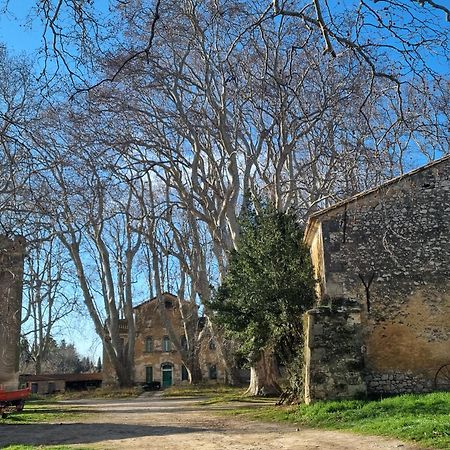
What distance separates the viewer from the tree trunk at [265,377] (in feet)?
66.2

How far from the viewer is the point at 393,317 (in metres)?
15.1

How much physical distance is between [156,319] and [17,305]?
3155cm

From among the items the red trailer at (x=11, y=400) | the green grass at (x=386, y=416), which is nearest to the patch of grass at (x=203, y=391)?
the red trailer at (x=11, y=400)

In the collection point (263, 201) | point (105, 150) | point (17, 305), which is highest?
point (105, 150)

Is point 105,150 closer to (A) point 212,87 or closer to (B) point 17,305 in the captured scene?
(A) point 212,87

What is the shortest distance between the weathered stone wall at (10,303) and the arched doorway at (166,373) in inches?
847

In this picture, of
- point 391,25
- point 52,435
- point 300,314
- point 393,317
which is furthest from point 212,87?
point 391,25

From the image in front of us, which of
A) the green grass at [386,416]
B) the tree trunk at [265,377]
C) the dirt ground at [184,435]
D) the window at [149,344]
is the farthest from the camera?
the window at [149,344]

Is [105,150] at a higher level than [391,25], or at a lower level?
higher

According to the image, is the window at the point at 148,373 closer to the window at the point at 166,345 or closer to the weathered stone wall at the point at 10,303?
the window at the point at 166,345

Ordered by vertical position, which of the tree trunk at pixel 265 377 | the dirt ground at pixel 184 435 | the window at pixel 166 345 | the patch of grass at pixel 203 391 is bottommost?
the patch of grass at pixel 203 391

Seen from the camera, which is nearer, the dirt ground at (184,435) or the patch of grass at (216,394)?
the dirt ground at (184,435)

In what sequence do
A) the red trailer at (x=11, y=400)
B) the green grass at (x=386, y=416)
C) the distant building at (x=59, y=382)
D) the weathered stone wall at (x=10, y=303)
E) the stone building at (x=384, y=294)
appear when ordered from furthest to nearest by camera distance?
the distant building at (x=59, y=382) < the red trailer at (x=11, y=400) < the stone building at (x=384, y=294) < the weathered stone wall at (x=10, y=303) < the green grass at (x=386, y=416)

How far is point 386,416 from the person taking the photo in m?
11.7
